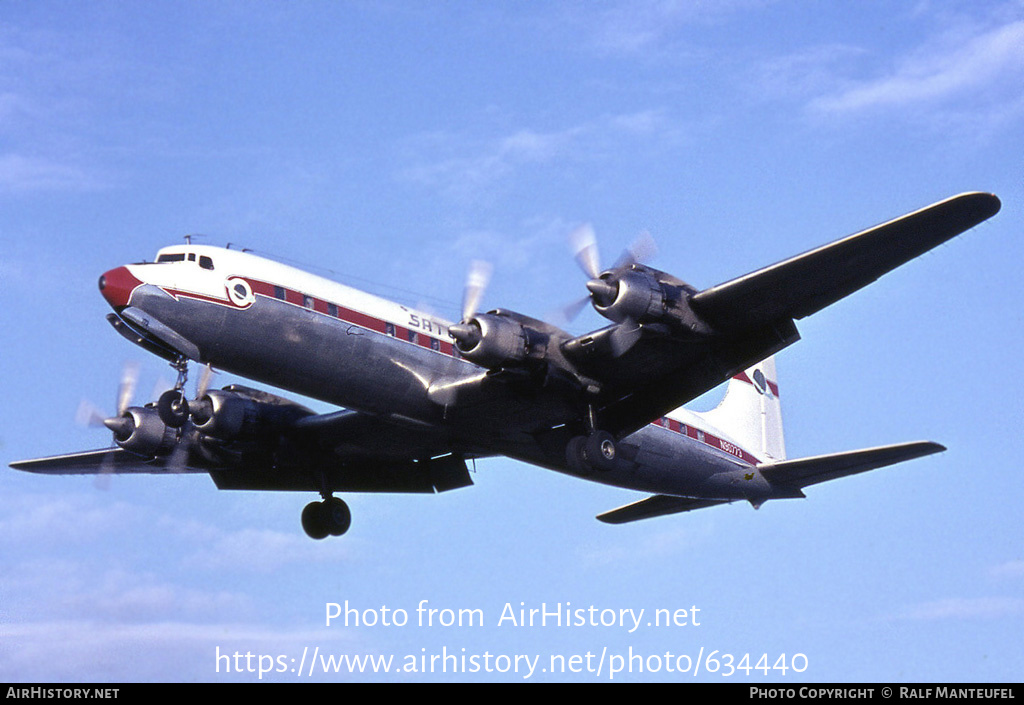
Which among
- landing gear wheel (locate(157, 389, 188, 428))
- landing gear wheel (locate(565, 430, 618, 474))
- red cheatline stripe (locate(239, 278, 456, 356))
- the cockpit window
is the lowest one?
landing gear wheel (locate(565, 430, 618, 474))

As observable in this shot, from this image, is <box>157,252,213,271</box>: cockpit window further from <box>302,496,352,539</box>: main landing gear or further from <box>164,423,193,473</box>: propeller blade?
<box>302,496,352,539</box>: main landing gear

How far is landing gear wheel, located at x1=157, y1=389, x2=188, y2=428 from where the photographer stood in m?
24.0

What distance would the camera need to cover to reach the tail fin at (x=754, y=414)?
31.9 m

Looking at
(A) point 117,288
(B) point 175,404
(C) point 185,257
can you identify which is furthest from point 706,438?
(A) point 117,288

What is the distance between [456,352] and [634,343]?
4038 millimetres

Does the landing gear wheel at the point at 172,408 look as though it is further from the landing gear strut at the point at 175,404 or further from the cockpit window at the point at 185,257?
the cockpit window at the point at 185,257

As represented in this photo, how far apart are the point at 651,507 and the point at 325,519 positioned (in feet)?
26.9

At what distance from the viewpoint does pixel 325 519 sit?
2958 cm

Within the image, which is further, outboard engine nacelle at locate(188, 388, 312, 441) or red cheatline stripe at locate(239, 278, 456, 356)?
outboard engine nacelle at locate(188, 388, 312, 441)

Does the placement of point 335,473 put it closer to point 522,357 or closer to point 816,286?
point 522,357

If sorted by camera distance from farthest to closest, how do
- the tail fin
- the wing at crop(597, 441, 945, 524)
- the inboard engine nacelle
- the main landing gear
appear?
1. the tail fin
2. the main landing gear
3. the wing at crop(597, 441, 945, 524)
4. the inboard engine nacelle

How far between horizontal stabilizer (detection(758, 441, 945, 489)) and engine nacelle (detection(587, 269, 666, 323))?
6.55 m

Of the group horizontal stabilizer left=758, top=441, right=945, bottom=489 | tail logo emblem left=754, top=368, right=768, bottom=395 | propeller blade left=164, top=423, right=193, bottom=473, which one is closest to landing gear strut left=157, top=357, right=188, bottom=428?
propeller blade left=164, top=423, right=193, bottom=473

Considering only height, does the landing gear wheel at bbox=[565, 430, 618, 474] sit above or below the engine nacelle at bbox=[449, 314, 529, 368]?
below
